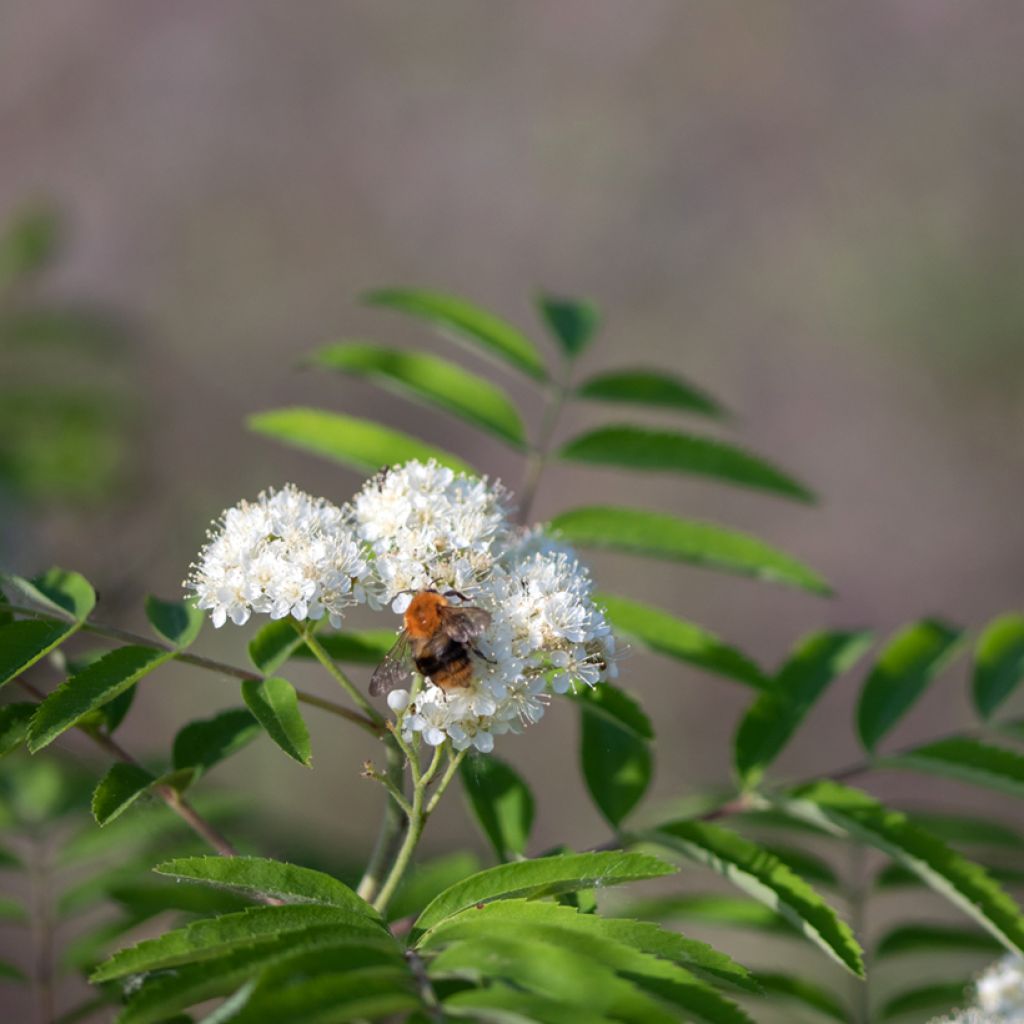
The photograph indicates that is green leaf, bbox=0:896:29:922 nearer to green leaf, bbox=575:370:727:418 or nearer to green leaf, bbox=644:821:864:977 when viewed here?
green leaf, bbox=644:821:864:977

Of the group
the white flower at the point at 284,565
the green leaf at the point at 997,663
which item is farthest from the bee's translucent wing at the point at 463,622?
the green leaf at the point at 997,663

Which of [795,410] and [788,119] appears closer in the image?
[795,410]

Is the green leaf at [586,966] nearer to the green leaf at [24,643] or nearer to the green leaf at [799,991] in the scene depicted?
the green leaf at [24,643]

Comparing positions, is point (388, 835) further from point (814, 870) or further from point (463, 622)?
point (814, 870)

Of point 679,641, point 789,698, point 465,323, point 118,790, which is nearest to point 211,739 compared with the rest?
point 118,790

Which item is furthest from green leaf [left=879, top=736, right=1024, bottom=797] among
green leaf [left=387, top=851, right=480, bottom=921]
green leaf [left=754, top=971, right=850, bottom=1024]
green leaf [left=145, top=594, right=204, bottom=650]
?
green leaf [left=145, top=594, right=204, bottom=650]

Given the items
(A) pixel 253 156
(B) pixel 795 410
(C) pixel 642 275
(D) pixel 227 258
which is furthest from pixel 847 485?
(A) pixel 253 156

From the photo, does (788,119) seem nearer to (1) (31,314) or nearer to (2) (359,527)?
(1) (31,314)
